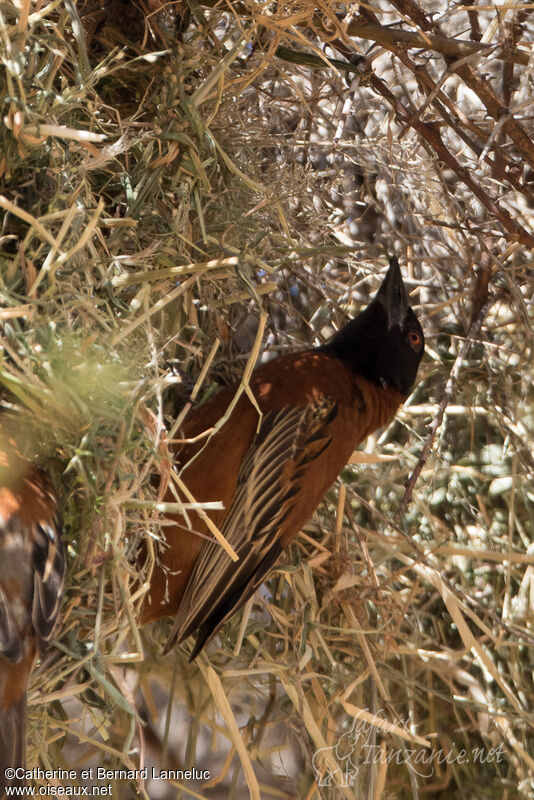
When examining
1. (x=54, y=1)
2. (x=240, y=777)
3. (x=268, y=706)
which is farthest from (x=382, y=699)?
(x=54, y=1)

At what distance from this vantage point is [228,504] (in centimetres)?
187

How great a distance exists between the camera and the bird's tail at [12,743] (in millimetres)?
1319

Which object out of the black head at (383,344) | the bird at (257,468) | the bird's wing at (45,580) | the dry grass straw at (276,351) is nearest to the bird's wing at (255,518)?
the bird at (257,468)

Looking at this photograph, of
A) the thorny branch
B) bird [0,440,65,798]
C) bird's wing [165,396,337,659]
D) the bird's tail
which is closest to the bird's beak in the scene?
the thorny branch

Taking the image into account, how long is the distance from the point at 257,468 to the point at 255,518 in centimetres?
10

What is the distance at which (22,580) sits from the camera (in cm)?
137

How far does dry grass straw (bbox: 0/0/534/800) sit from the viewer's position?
4.62 feet

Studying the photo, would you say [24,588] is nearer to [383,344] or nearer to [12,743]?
[12,743]

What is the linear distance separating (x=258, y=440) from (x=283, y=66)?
0.74 metres

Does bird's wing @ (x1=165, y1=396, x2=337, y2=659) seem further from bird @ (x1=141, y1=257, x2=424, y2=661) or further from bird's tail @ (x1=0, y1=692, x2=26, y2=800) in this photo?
bird's tail @ (x1=0, y1=692, x2=26, y2=800)

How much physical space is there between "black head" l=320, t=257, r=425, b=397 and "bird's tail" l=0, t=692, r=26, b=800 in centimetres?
108

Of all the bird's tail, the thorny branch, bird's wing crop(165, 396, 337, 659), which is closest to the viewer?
the bird's tail

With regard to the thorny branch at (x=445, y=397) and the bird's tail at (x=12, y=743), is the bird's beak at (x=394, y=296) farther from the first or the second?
the bird's tail at (x=12, y=743)

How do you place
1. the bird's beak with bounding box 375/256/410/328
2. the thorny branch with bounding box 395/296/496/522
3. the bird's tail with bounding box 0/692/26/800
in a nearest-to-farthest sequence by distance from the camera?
the bird's tail with bounding box 0/692/26/800 → the thorny branch with bounding box 395/296/496/522 → the bird's beak with bounding box 375/256/410/328
